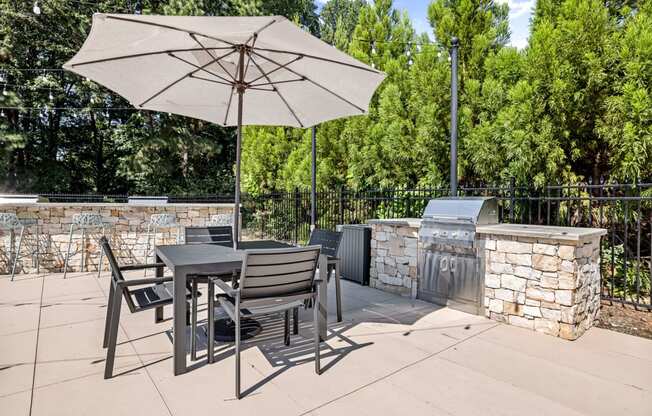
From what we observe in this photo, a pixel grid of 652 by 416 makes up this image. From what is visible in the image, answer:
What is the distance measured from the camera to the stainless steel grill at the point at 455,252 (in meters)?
3.81

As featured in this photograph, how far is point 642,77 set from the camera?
3832 millimetres

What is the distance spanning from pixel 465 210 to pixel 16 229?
621 centimetres

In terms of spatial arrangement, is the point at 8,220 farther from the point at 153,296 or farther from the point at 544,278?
the point at 544,278

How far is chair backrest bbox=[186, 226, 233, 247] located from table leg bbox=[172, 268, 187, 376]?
4.74 feet

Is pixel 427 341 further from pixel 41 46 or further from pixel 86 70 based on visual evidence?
pixel 41 46

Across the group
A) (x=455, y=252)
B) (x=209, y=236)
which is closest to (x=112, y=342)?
(x=209, y=236)

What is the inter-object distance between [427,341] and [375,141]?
156 inches

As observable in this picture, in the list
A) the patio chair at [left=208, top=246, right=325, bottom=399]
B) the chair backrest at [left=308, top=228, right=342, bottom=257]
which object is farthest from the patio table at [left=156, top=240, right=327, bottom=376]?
the chair backrest at [left=308, top=228, right=342, bottom=257]

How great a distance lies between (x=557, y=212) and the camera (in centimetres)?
433

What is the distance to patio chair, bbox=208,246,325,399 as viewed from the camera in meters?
2.30

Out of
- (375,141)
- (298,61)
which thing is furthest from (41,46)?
(298,61)

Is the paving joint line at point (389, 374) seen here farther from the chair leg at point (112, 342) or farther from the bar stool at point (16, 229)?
the bar stool at point (16, 229)

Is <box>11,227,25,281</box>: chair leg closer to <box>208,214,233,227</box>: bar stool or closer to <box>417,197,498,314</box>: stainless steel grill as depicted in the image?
<box>208,214,233,227</box>: bar stool

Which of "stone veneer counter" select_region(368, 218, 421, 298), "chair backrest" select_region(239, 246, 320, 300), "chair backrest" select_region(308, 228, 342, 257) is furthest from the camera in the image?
"stone veneer counter" select_region(368, 218, 421, 298)
